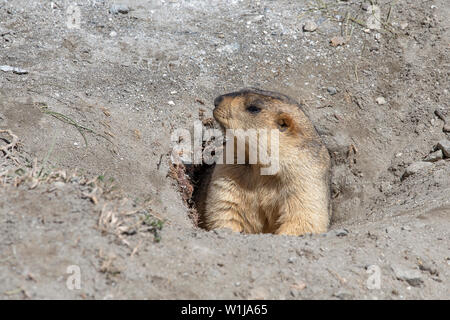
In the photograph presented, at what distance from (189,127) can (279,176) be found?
6.06ft

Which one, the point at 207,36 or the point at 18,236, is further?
the point at 207,36

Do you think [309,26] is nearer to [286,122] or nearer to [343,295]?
[286,122]

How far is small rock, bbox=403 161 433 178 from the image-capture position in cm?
589

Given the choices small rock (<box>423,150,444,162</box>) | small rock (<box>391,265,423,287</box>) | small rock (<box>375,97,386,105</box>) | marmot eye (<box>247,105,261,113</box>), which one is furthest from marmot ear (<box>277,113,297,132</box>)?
small rock (<box>375,97,386,105</box>)

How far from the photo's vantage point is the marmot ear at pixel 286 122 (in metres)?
4.99

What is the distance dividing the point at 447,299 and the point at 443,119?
11.2 ft

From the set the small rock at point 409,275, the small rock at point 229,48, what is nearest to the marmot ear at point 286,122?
the small rock at point 409,275

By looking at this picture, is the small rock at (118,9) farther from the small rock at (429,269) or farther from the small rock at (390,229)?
the small rock at (429,269)

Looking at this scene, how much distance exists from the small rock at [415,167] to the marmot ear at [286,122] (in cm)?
177

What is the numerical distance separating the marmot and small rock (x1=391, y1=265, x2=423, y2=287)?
141 centimetres

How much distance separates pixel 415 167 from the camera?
5957 millimetres
